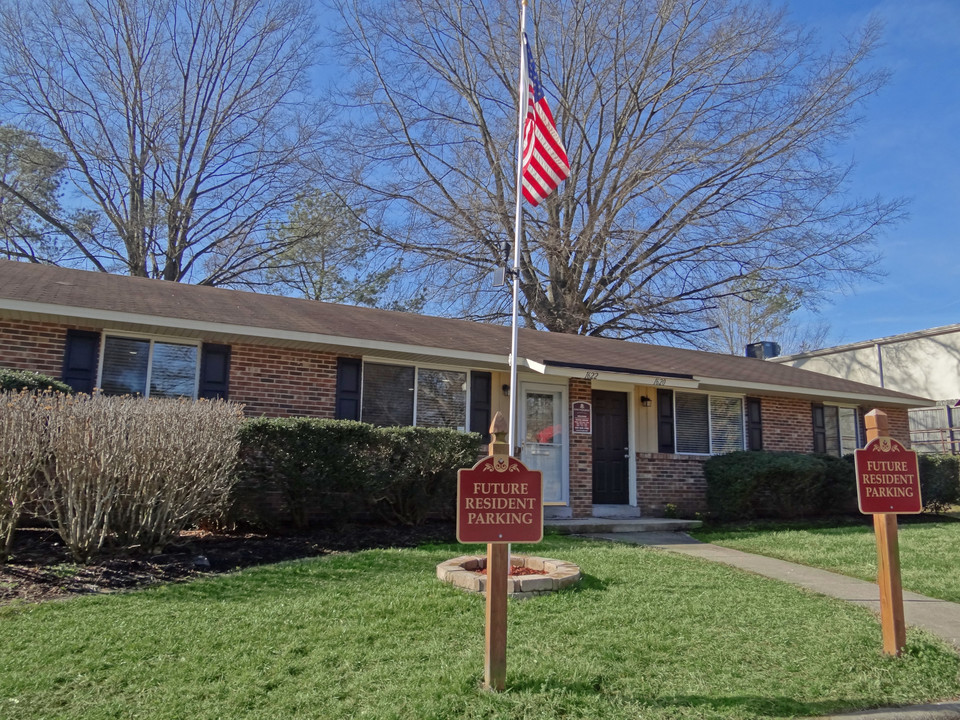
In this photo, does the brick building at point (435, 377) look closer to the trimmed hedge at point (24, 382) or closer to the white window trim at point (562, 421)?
the white window trim at point (562, 421)

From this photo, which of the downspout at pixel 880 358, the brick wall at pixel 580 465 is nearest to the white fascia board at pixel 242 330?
the brick wall at pixel 580 465

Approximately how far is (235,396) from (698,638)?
23.3 feet

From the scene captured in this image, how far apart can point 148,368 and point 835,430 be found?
1379 centimetres

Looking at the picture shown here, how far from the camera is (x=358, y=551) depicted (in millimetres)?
7672

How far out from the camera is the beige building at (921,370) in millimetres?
22000

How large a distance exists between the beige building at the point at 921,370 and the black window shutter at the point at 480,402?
15.7 m

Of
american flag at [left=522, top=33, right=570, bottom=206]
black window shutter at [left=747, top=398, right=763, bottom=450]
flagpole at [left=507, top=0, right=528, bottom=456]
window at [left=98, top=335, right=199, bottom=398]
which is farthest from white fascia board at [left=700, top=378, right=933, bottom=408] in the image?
window at [left=98, top=335, right=199, bottom=398]

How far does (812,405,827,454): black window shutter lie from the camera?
15508mm

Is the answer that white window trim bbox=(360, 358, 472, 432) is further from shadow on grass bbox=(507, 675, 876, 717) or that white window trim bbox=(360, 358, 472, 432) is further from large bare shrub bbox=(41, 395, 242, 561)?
shadow on grass bbox=(507, 675, 876, 717)

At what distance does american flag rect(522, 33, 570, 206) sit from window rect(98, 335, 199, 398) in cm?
521

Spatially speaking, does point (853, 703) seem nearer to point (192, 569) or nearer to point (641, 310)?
point (192, 569)

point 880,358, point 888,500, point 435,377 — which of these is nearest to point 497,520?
point 888,500

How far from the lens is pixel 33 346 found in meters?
9.09

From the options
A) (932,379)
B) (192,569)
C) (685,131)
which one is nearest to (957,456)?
(932,379)
